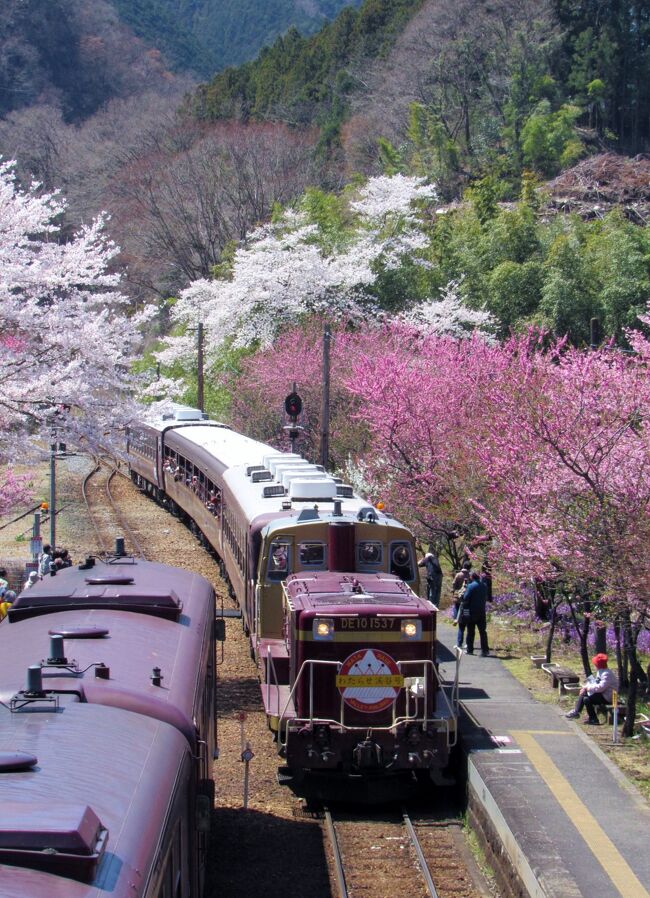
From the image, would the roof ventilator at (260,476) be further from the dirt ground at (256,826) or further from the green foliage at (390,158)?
the green foliage at (390,158)

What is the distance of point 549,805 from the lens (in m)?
9.52

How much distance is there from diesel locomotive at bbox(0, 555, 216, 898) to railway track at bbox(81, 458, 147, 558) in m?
11.4

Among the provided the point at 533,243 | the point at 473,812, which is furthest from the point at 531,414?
the point at 533,243

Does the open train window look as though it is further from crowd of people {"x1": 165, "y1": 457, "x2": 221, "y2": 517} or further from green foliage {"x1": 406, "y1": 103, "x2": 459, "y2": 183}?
green foliage {"x1": 406, "y1": 103, "x2": 459, "y2": 183}

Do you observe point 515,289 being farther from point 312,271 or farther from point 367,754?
point 367,754

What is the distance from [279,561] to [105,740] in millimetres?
7074

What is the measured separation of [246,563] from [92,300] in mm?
5200

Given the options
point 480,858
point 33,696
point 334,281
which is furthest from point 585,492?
point 334,281

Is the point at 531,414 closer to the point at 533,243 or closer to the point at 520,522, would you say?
the point at 520,522

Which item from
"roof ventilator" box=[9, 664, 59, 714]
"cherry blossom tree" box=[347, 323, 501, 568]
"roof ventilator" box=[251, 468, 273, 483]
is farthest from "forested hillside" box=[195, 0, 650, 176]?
"roof ventilator" box=[9, 664, 59, 714]

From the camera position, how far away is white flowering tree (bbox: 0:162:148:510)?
14.5 m

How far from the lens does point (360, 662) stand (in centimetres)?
996

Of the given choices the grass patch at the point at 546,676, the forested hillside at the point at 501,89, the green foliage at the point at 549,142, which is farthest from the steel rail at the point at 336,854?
the green foliage at the point at 549,142

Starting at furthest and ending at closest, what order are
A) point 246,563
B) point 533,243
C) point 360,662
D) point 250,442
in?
point 533,243 → point 250,442 → point 246,563 → point 360,662
